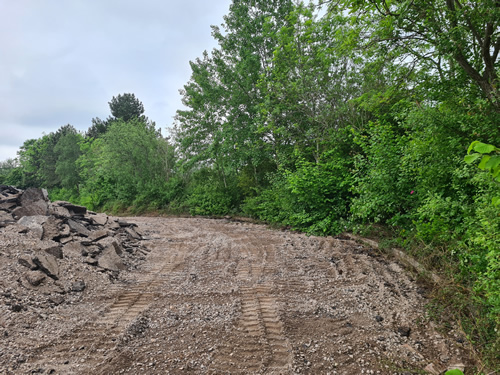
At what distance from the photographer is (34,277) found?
165 inches

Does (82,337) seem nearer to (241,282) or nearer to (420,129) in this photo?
(241,282)

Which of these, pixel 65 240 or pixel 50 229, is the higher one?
pixel 50 229

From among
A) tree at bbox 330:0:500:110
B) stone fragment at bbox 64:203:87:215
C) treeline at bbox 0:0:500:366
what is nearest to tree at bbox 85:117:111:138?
treeline at bbox 0:0:500:366

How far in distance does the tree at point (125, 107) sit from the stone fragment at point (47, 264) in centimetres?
3195

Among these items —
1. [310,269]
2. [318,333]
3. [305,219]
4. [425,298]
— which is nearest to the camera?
[318,333]

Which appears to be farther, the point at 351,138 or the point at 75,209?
the point at 351,138

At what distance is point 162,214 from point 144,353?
1464 cm

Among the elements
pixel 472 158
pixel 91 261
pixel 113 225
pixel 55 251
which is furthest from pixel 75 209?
pixel 472 158

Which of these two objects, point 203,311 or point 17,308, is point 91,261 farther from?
point 203,311

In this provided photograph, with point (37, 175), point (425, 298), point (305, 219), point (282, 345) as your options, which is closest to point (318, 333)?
point (282, 345)

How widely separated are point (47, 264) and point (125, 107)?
33209 millimetres

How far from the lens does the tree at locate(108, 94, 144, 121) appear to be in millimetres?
33406

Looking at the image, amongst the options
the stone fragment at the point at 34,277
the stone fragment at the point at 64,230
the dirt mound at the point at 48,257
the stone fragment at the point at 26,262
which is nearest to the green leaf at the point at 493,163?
the dirt mound at the point at 48,257

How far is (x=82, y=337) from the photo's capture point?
310cm
